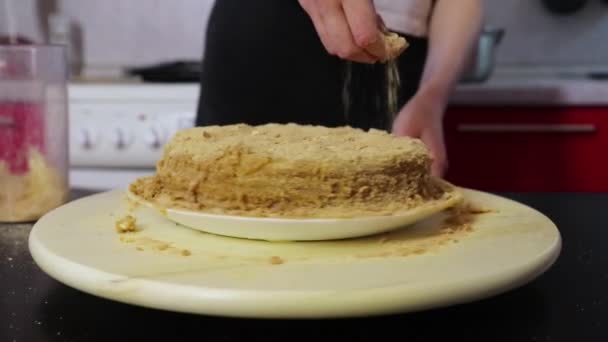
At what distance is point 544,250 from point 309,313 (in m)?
0.23

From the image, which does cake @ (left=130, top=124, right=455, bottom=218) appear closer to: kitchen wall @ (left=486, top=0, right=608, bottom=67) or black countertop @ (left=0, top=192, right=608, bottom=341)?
black countertop @ (left=0, top=192, right=608, bottom=341)

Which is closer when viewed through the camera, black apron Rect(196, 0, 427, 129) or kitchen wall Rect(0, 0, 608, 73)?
black apron Rect(196, 0, 427, 129)

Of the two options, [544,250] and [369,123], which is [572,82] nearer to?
[369,123]

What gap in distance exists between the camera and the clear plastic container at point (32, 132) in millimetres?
895

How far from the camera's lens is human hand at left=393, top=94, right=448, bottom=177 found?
3.35 feet

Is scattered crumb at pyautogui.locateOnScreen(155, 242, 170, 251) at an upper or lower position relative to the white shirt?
lower

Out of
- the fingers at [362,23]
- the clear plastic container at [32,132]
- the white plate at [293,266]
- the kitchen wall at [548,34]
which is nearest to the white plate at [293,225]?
the white plate at [293,266]

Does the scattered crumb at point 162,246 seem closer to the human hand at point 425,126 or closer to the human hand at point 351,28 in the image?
the human hand at point 351,28

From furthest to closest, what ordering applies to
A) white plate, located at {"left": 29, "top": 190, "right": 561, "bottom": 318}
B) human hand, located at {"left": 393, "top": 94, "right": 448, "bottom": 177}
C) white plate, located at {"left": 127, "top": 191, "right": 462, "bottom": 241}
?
human hand, located at {"left": 393, "top": 94, "right": 448, "bottom": 177}, white plate, located at {"left": 127, "top": 191, "right": 462, "bottom": 241}, white plate, located at {"left": 29, "top": 190, "right": 561, "bottom": 318}

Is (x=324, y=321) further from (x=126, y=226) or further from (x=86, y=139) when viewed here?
(x=86, y=139)

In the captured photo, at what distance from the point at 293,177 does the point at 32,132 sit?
17.1 inches

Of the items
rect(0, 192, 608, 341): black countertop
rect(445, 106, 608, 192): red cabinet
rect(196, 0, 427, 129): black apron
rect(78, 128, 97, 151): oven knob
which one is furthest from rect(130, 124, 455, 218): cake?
rect(78, 128, 97, 151): oven knob

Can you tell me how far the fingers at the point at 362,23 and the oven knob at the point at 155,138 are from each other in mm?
1142

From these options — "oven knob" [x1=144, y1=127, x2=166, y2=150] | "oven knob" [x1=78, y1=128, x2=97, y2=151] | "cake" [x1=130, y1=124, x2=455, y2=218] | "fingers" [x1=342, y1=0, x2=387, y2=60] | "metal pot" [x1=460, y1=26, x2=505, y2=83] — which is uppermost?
"fingers" [x1=342, y1=0, x2=387, y2=60]
